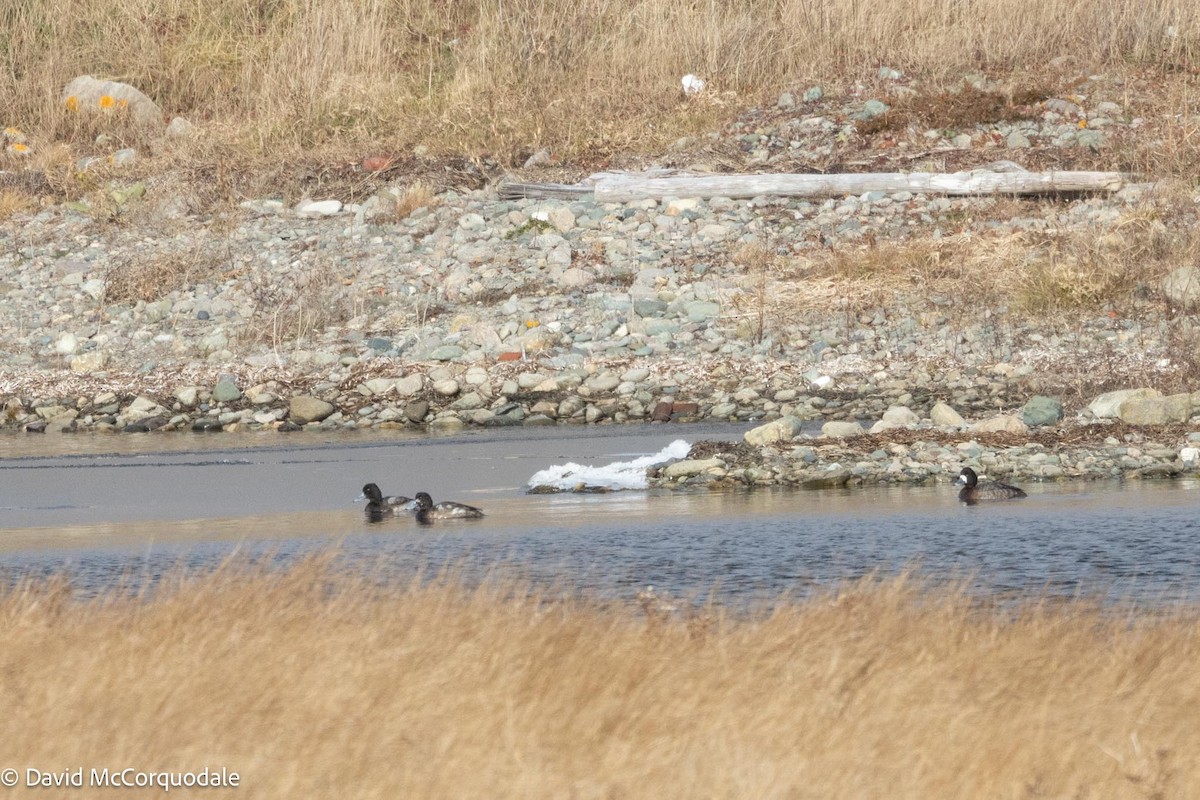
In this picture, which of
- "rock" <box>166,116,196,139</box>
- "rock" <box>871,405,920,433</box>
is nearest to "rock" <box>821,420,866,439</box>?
"rock" <box>871,405,920,433</box>

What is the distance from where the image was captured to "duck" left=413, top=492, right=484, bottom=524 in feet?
35.9

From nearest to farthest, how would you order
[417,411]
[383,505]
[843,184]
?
[383,505] < [417,411] < [843,184]

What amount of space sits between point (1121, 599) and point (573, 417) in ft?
28.2

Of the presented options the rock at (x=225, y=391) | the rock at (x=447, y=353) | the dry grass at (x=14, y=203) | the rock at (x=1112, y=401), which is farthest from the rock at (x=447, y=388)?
the dry grass at (x=14, y=203)

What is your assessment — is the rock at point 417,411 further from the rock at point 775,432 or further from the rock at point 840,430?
the rock at point 840,430

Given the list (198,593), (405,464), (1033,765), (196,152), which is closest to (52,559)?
(198,593)

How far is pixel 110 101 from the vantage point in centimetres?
2511

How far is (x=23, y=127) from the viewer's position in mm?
25344

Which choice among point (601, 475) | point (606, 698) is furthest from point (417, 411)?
point (606, 698)

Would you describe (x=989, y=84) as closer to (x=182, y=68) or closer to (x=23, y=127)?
(x=182, y=68)

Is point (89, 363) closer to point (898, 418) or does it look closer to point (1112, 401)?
point (898, 418)

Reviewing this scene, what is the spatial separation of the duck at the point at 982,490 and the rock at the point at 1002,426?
6.69 feet

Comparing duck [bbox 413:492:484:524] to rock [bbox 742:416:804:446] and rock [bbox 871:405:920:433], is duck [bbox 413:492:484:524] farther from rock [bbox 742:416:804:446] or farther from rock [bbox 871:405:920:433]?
rock [bbox 871:405:920:433]

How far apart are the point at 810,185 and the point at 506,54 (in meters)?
6.88
